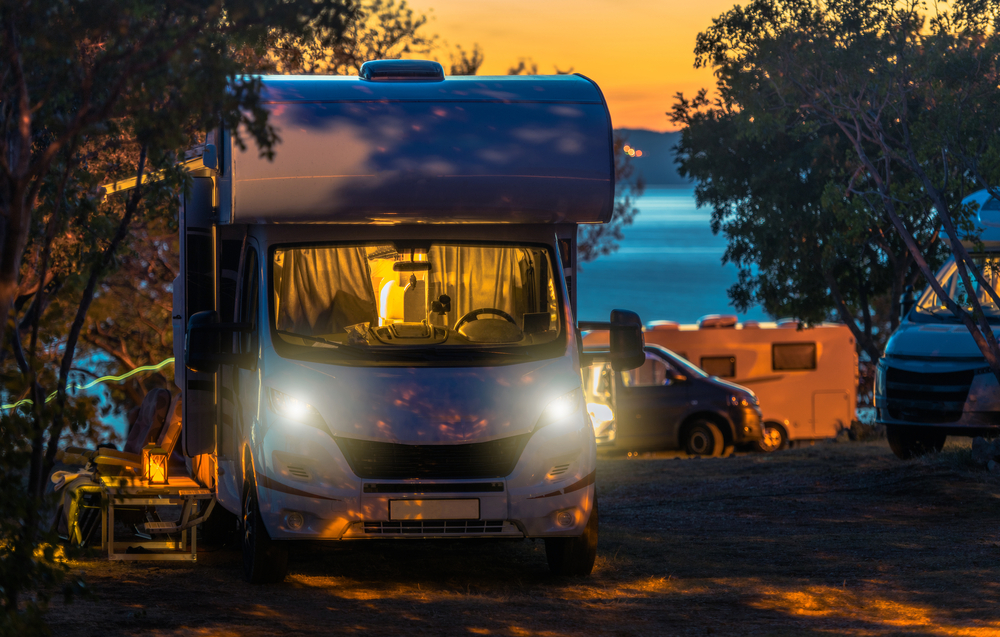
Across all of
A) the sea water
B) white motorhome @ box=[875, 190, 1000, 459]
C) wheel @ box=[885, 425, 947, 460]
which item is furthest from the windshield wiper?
the sea water

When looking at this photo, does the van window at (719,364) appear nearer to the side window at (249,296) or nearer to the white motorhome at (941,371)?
the white motorhome at (941,371)

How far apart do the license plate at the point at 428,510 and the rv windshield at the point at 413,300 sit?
0.80 m

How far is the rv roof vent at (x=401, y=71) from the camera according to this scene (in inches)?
315

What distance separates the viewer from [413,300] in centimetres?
790

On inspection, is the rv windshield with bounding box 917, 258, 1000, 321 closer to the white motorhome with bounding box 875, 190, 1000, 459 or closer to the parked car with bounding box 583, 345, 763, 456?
the white motorhome with bounding box 875, 190, 1000, 459

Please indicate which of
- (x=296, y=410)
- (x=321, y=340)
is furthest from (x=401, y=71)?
(x=296, y=410)

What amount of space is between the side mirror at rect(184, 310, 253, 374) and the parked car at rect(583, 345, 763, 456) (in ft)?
40.3

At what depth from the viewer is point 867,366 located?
36.3m

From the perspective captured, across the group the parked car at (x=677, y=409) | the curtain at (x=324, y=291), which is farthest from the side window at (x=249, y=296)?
the parked car at (x=677, y=409)

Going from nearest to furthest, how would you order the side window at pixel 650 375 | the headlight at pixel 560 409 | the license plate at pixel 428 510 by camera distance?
the license plate at pixel 428 510 → the headlight at pixel 560 409 → the side window at pixel 650 375

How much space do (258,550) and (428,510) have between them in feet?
3.56

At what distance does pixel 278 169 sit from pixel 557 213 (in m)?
1.62

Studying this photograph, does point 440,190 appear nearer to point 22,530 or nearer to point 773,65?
point 22,530

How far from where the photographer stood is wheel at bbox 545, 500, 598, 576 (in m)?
7.68
